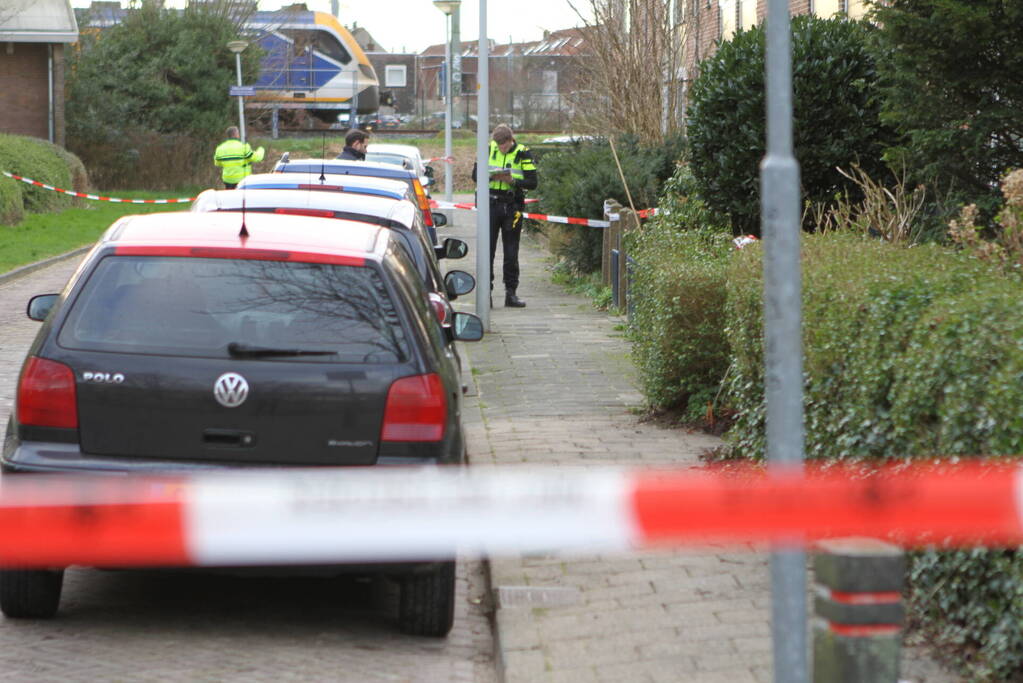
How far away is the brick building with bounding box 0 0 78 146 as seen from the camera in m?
36.8

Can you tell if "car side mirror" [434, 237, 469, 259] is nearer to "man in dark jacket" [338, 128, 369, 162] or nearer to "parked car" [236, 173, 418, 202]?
"parked car" [236, 173, 418, 202]

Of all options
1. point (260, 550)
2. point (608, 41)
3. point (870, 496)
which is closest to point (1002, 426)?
point (870, 496)

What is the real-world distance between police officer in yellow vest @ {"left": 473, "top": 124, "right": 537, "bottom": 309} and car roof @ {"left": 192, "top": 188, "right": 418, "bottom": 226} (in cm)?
645

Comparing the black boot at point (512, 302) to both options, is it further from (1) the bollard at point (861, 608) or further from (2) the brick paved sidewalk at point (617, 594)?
(1) the bollard at point (861, 608)

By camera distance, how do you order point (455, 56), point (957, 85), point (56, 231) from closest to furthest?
1. point (957, 85)
2. point (56, 231)
3. point (455, 56)

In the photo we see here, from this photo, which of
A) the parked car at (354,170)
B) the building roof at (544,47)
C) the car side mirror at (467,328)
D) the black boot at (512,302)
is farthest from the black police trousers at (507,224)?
the car side mirror at (467,328)

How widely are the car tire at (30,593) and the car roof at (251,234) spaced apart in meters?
1.23

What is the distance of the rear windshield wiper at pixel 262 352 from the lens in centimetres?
517

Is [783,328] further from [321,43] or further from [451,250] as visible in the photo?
[321,43]

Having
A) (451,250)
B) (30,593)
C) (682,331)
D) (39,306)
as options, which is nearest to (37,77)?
(451,250)

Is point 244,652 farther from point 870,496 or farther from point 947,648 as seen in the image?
→ point 870,496

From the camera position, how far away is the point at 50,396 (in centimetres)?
518

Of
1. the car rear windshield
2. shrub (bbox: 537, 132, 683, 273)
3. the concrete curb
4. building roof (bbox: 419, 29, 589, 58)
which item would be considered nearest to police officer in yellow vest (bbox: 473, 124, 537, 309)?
building roof (bbox: 419, 29, 589, 58)

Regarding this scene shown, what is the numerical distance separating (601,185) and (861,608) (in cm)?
1604
